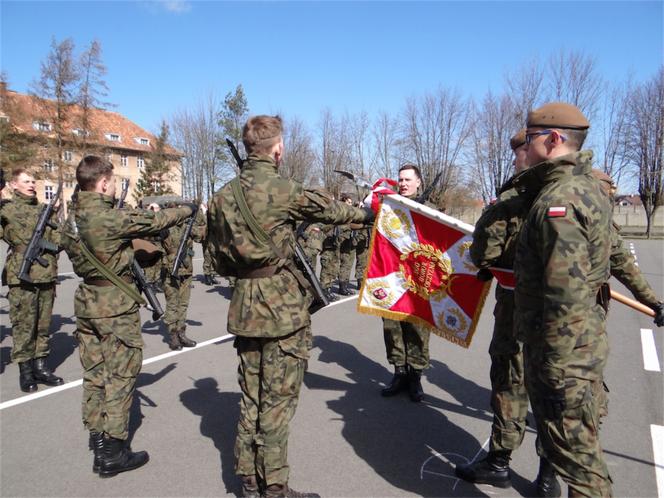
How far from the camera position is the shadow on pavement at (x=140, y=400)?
13.7 feet

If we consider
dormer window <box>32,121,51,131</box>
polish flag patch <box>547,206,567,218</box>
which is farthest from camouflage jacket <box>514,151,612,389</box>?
dormer window <box>32,121,51,131</box>

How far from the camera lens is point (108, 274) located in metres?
3.48

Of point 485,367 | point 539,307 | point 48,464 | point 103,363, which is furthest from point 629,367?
point 48,464

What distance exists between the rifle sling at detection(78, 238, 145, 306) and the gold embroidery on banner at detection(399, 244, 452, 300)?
2319mm

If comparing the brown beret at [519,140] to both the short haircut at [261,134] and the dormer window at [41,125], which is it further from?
the dormer window at [41,125]

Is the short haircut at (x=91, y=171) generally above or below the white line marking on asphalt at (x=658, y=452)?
above

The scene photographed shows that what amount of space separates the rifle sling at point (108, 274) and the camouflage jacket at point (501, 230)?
8.51 ft

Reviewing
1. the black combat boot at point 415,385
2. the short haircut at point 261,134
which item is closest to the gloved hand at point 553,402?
the short haircut at point 261,134

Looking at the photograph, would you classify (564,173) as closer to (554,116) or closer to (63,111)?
(554,116)

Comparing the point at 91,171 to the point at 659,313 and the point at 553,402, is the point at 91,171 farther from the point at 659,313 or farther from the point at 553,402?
the point at 659,313

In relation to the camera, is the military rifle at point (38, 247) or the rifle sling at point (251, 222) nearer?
the rifle sling at point (251, 222)

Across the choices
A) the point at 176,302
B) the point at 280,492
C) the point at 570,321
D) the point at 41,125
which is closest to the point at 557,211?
the point at 570,321

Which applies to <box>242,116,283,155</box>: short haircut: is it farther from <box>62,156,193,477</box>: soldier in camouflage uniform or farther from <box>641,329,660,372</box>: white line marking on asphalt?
<box>641,329,660,372</box>: white line marking on asphalt

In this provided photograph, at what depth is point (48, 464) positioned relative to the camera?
3512mm
